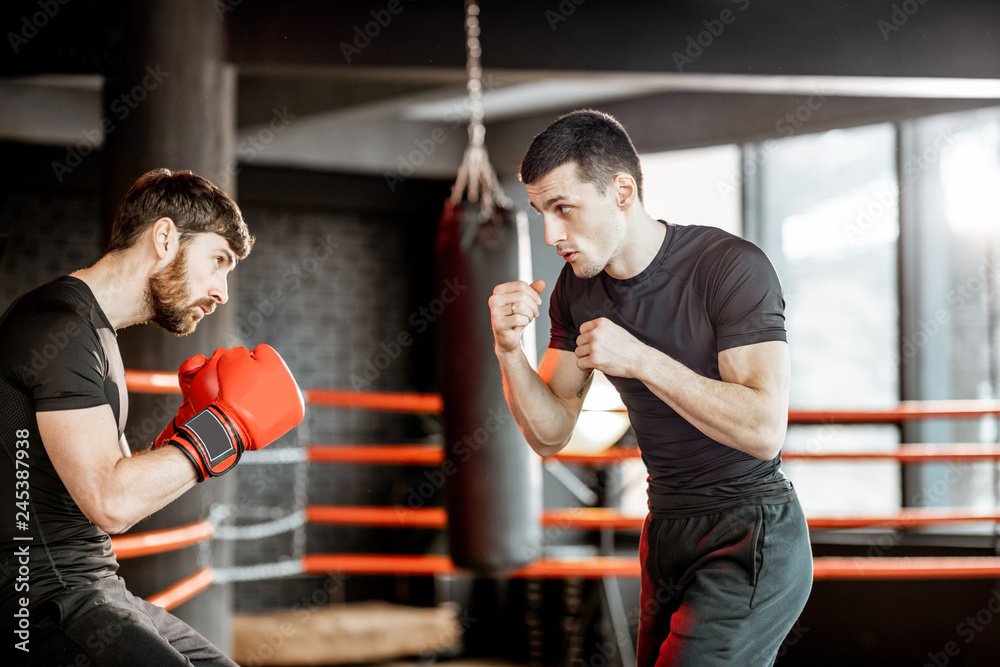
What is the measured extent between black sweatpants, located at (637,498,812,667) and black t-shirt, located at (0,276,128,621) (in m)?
1.00

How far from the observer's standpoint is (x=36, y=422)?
143cm

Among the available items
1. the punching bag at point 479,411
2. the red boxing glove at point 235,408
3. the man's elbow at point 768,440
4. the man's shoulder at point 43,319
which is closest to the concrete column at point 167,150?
the punching bag at point 479,411

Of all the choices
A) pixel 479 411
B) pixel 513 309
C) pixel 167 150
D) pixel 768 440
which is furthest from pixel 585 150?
pixel 167 150

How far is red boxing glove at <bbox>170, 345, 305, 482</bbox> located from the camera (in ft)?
4.82

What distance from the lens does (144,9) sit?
307 cm

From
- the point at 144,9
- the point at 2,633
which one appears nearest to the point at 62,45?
the point at 144,9

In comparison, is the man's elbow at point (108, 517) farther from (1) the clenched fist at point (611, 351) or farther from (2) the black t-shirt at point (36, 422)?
(1) the clenched fist at point (611, 351)

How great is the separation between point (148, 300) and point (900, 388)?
4.07m

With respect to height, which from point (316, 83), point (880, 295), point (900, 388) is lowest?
point (900, 388)

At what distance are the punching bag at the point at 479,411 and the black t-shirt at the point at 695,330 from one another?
119 centimetres

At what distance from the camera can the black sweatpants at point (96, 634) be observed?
1.42 m

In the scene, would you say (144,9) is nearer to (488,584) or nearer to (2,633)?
(2,633)

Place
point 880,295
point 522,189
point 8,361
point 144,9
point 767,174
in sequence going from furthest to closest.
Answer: point 522,189, point 767,174, point 880,295, point 144,9, point 8,361

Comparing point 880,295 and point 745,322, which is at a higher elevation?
point 880,295
